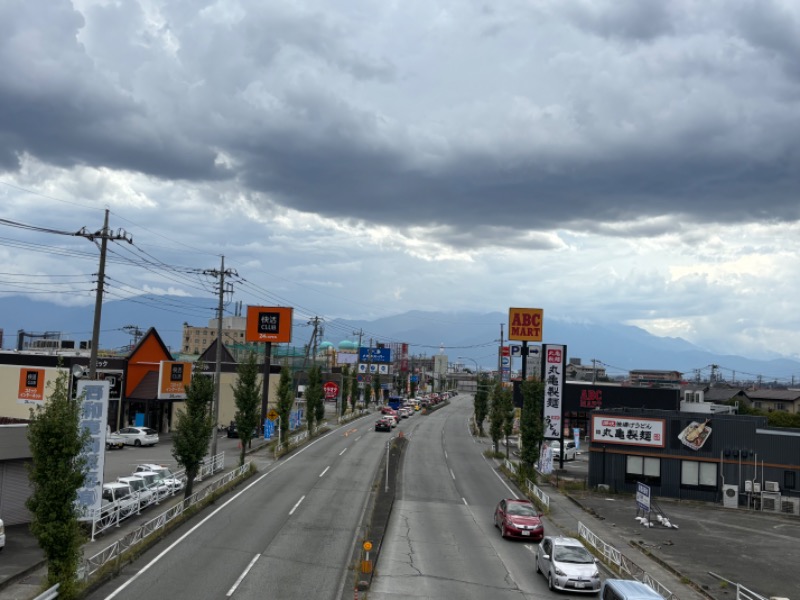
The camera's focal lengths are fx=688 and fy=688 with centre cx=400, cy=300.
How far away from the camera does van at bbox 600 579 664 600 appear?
17531 millimetres

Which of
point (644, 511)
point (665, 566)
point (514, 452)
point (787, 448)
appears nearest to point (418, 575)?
point (665, 566)

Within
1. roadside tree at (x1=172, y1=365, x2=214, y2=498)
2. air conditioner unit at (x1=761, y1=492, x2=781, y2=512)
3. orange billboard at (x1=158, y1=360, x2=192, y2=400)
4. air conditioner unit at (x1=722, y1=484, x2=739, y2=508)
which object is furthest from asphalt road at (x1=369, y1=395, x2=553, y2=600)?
orange billboard at (x1=158, y1=360, x2=192, y2=400)

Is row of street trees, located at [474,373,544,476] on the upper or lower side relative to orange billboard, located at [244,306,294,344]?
lower

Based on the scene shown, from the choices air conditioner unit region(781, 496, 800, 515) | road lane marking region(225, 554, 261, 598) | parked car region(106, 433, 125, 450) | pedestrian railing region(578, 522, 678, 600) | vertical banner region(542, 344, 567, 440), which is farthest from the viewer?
vertical banner region(542, 344, 567, 440)

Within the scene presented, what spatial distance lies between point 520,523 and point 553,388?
29.8 m

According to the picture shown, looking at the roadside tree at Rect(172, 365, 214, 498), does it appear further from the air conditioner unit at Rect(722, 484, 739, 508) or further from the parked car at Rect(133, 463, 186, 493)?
the air conditioner unit at Rect(722, 484, 739, 508)

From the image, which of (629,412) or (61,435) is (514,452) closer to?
(629,412)

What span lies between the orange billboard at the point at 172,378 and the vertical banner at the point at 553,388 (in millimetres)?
33535

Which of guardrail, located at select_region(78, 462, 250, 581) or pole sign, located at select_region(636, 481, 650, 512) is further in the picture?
pole sign, located at select_region(636, 481, 650, 512)

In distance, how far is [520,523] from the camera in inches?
1200

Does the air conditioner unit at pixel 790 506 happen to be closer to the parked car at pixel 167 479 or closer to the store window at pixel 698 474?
the store window at pixel 698 474

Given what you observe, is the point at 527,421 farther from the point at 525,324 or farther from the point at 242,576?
the point at 242,576

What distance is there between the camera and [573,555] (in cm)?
2342

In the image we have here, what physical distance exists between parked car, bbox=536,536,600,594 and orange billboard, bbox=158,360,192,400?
49.0 meters
